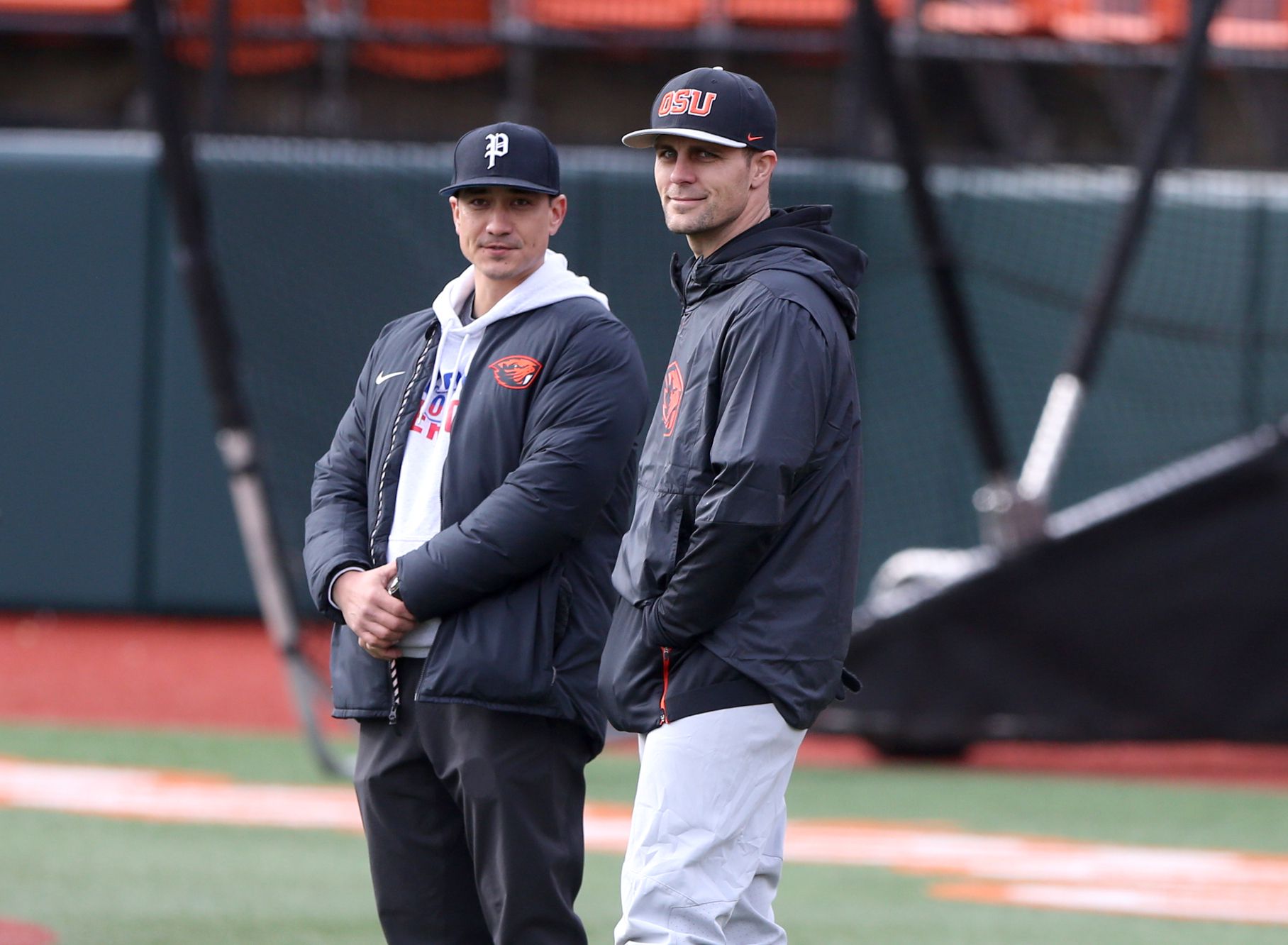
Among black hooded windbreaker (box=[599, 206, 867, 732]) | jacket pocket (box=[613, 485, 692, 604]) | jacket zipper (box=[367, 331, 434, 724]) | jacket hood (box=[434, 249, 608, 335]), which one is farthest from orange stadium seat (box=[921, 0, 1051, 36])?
jacket pocket (box=[613, 485, 692, 604])

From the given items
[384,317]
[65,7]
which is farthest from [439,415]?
[65,7]

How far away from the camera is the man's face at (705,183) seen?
3268 mm

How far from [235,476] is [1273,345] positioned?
6.12m

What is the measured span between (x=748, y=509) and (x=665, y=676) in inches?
14.3

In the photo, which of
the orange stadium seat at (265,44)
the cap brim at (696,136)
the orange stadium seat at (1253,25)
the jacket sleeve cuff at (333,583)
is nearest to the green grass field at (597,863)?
the jacket sleeve cuff at (333,583)

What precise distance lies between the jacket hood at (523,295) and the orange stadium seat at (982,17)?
8492mm

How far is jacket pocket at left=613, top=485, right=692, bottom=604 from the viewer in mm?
3141

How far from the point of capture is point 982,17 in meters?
11.9

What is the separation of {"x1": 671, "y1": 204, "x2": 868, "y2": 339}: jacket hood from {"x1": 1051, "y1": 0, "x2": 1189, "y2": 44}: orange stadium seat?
935 cm

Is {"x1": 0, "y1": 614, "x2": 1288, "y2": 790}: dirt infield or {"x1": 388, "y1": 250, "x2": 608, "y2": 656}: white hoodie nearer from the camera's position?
{"x1": 388, "y1": 250, "x2": 608, "y2": 656}: white hoodie

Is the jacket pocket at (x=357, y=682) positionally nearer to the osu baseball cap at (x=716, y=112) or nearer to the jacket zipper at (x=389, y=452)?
the jacket zipper at (x=389, y=452)

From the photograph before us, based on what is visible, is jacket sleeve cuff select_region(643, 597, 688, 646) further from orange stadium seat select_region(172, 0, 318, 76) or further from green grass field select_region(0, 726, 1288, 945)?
orange stadium seat select_region(172, 0, 318, 76)

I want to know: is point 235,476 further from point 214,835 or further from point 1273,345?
point 1273,345

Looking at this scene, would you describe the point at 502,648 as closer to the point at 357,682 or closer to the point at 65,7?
the point at 357,682
